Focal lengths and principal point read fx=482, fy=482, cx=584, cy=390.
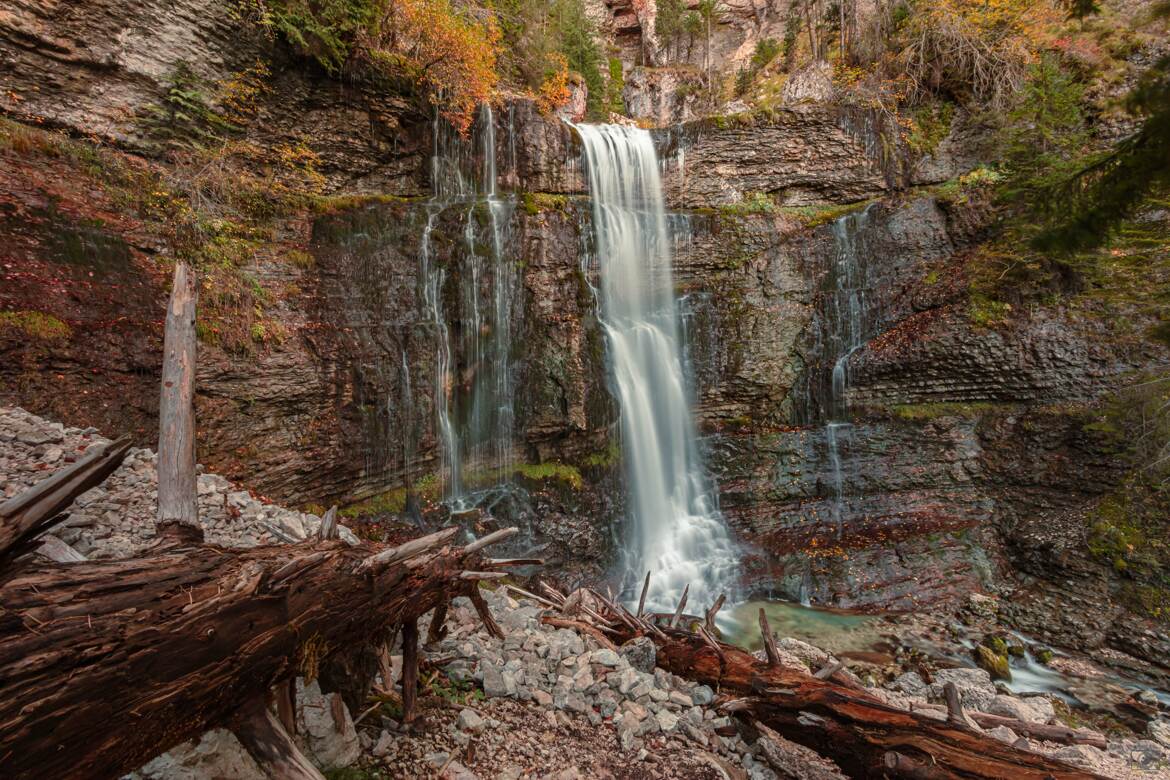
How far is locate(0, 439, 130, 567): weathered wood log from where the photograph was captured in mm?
1572

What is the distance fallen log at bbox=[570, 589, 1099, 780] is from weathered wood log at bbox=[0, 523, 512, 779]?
113 inches

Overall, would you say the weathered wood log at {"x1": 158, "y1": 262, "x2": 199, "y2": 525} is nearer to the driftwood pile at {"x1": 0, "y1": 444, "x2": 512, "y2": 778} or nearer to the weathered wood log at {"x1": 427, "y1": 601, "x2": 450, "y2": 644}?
the driftwood pile at {"x1": 0, "y1": 444, "x2": 512, "y2": 778}

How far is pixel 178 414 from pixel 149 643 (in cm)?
292

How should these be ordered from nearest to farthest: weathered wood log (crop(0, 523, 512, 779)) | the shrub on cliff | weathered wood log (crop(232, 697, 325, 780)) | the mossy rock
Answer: weathered wood log (crop(0, 523, 512, 779)) → weathered wood log (crop(232, 697, 325, 780)) → the mossy rock → the shrub on cliff

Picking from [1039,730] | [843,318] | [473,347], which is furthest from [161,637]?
[843,318]

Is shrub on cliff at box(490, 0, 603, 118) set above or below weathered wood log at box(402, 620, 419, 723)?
above

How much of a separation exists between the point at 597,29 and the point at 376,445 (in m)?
31.9

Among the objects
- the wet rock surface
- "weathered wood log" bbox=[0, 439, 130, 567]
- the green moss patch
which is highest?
the green moss patch

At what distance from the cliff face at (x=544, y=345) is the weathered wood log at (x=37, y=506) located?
5.82 m

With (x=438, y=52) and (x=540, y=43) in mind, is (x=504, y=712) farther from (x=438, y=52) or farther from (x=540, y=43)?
(x=540, y=43)

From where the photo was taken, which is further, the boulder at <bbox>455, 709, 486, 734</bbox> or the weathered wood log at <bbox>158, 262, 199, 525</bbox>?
the weathered wood log at <bbox>158, 262, 199, 525</bbox>

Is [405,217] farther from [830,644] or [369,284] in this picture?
[830,644]

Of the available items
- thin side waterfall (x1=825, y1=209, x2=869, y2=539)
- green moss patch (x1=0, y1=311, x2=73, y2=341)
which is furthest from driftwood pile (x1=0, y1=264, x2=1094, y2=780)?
thin side waterfall (x1=825, y1=209, x2=869, y2=539)

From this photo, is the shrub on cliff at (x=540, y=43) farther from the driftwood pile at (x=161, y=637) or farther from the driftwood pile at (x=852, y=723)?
the driftwood pile at (x=852, y=723)
